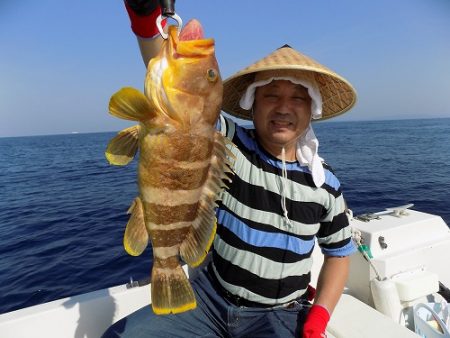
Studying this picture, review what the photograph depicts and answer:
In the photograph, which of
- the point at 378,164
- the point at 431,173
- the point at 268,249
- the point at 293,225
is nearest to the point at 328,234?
the point at 293,225

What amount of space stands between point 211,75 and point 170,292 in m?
1.45

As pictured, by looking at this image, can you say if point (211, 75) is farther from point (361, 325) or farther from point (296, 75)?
point (361, 325)

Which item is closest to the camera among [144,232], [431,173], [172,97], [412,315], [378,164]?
[172,97]

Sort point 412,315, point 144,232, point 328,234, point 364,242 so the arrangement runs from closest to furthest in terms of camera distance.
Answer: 1. point 144,232
2. point 328,234
3. point 412,315
4. point 364,242

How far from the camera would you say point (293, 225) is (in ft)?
9.22

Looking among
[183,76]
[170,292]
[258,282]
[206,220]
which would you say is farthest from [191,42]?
[258,282]

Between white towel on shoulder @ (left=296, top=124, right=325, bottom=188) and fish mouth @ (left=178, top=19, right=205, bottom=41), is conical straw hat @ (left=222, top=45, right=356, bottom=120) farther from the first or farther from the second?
fish mouth @ (left=178, top=19, right=205, bottom=41)

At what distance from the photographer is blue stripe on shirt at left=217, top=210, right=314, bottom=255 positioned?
274cm

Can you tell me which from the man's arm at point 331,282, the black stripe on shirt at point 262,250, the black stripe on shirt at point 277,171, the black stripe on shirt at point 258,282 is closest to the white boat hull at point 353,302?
the man's arm at point 331,282

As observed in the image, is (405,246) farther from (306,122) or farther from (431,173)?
(431,173)

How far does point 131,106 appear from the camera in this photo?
1729mm

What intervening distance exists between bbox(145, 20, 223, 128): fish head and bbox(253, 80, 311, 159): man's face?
3.06 ft

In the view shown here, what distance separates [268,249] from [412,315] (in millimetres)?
2631

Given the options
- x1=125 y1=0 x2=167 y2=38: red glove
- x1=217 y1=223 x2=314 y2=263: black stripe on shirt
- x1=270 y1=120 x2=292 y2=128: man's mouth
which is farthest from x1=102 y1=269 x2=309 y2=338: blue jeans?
x1=125 y1=0 x2=167 y2=38: red glove
